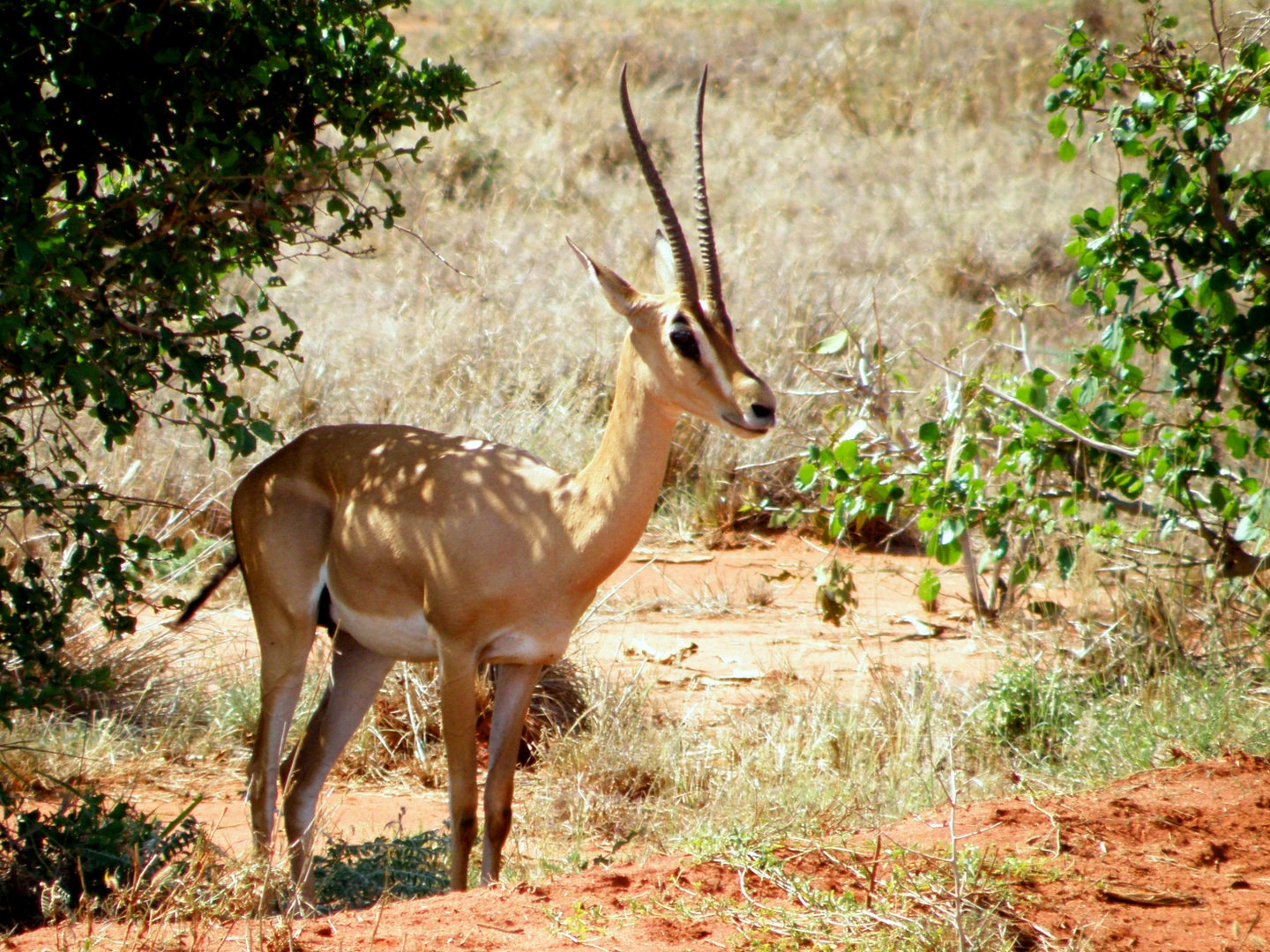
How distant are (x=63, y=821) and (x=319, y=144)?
2468 millimetres

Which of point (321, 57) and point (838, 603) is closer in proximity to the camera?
point (321, 57)

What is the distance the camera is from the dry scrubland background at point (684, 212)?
Result: 10930 mm

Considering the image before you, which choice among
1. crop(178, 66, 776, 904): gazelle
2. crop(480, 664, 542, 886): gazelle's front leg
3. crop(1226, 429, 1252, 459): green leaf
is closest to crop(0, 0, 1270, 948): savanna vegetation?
crop(1226, 429, 1252, 459): green leaf

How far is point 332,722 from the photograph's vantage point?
5.82 meters

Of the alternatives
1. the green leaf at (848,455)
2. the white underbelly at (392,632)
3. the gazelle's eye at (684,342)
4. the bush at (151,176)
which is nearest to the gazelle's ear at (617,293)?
the gazelle's eye at (684,342)

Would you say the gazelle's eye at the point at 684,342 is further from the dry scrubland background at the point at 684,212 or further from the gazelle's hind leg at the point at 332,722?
the dry scrubland background at the point at 684,212

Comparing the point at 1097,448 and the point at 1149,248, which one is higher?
the point at 1149,248

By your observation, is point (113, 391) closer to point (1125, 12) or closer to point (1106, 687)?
point (1106, 687)

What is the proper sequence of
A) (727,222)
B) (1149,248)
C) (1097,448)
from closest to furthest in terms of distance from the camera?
1. (1149,248)
2. (1097,448)
3. (727,222)

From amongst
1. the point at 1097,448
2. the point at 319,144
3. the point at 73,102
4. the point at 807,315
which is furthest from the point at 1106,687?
the point at 807,315

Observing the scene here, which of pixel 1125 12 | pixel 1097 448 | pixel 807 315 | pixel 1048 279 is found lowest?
pixel 1097 448

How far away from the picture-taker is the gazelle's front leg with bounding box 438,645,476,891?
16.7 feet

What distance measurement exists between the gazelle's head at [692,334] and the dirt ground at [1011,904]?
1481mm

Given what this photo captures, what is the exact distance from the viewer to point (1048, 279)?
17.2 meters
